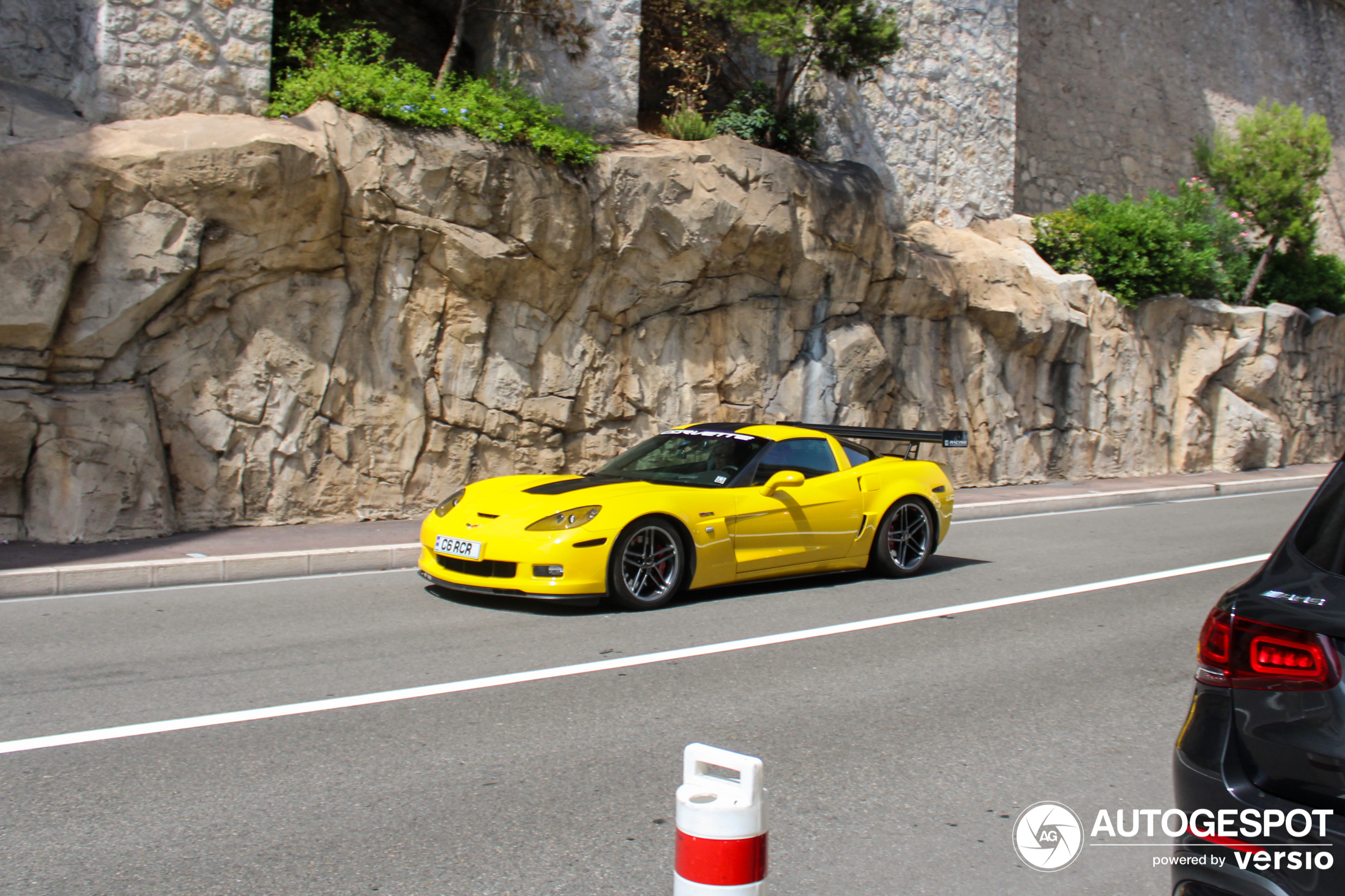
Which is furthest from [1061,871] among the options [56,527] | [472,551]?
[56,527]

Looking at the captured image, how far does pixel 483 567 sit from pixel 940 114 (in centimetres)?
1589

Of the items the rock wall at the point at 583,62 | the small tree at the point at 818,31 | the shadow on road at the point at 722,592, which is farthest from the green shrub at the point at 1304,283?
the shadow on road at the point at 722,592

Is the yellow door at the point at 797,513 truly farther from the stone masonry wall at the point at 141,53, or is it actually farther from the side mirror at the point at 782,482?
the stone masonry wall at the point at 141,53

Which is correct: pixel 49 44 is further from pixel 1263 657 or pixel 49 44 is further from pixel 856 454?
pixel 1263 657

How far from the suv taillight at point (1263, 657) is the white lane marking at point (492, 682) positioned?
12.2 feet

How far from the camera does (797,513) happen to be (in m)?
8.45

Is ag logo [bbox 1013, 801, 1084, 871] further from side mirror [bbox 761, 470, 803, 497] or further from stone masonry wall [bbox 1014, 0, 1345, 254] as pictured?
stone masonry wall [bbox 1014, 0, 1345, 254]

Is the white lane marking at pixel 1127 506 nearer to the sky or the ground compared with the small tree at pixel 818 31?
nearer to the ground

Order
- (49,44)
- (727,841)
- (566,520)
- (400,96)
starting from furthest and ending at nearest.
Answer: (400,96), (49,44), (566,520), (727,841)

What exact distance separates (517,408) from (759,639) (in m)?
7.14

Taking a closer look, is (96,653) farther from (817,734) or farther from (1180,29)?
(1180,29)

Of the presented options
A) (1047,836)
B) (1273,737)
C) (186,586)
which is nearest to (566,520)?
(186,586)

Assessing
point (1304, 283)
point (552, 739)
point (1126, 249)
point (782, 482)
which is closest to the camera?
point (552, 739)

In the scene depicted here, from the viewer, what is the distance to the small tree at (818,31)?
1557 centimetres
